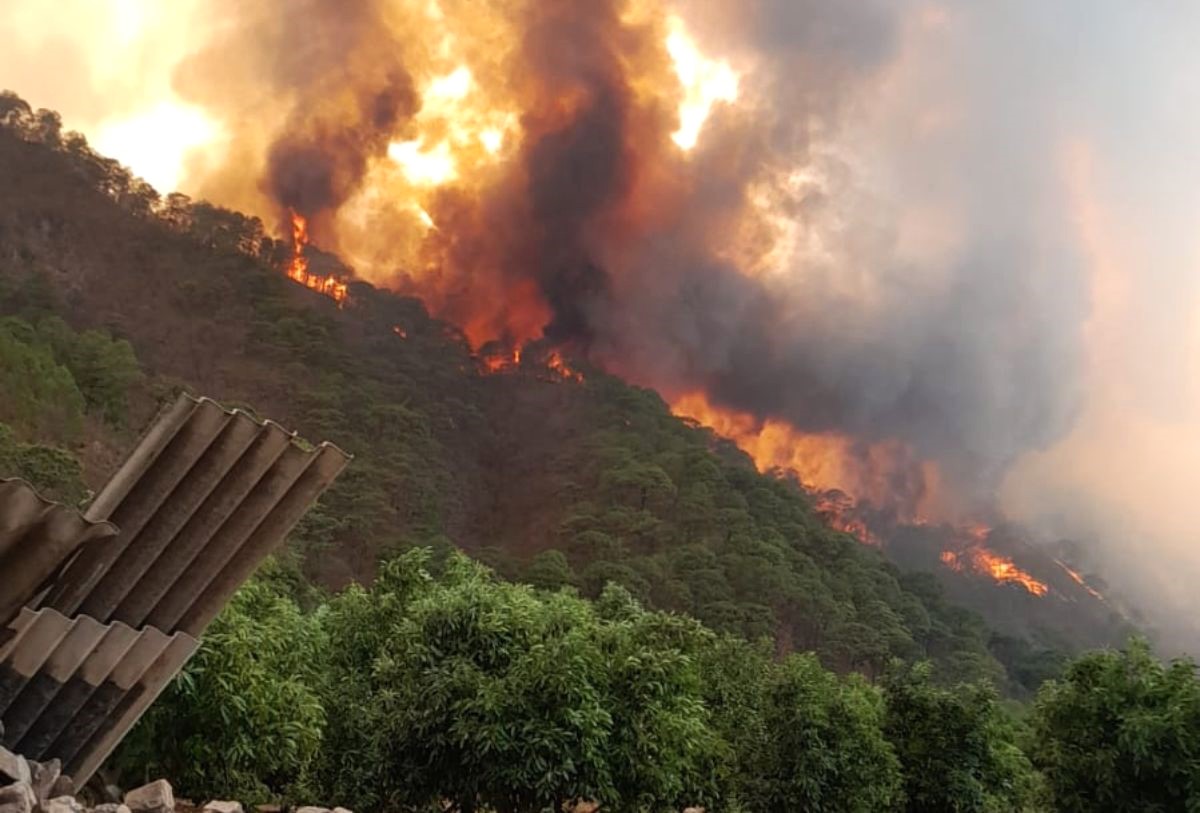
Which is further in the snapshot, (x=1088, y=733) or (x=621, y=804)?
(x=1088, y=733)

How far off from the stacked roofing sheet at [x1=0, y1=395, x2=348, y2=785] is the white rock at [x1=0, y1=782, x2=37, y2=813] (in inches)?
28.3

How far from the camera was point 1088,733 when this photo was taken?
12.0 metres

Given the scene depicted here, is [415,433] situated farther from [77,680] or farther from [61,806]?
[61,806]

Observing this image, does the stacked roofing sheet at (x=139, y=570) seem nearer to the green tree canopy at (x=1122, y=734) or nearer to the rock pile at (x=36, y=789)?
the rock pile at (x=36, y=789)

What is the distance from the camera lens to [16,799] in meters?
4.20

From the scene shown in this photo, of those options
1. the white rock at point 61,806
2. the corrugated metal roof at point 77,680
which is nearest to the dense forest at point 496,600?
the corrugated metal roof at point 77,680

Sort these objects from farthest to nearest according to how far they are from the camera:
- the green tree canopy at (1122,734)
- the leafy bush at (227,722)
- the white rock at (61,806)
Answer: the green tree canopy at (1122,734) < the leafy bush at (227,722) < the white rock at (61,806)

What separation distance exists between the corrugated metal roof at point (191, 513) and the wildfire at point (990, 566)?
107158 millimetres

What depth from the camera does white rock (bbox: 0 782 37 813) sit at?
13.6 ft

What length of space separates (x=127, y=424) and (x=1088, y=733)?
43019 mm

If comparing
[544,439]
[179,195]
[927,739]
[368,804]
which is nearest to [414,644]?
[368,804]

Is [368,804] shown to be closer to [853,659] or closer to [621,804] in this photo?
[621,804]

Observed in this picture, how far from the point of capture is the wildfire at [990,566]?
103 metres

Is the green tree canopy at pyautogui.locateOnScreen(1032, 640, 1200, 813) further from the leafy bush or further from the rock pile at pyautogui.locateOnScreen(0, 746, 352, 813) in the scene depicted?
the rock pile at pyautogui.locateOnScreen(0, 746, 352, 813)
